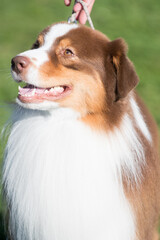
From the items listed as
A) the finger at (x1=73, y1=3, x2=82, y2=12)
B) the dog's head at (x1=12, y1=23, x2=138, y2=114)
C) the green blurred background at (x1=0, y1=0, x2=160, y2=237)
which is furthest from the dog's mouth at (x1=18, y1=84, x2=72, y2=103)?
the green blurred background at (x1=0, y1=0, x2=160, y2=237)

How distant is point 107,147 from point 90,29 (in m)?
0.97

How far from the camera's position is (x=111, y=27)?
11.9 meters

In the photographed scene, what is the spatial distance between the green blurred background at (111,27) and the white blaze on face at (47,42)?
12.7 ft

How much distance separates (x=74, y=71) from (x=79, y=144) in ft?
1.85

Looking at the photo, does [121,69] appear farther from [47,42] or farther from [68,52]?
[47,42]

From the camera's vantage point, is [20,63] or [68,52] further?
[68,52]

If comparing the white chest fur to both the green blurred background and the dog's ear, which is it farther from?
the green blurred background

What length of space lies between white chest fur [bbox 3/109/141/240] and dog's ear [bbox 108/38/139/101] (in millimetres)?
→ 295

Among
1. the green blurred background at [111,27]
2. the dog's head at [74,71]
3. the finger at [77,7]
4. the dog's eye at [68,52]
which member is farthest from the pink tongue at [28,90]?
the green blurred background at [111,27]

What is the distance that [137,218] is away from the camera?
3.84 meters

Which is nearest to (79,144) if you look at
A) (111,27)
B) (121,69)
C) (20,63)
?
(121,69)

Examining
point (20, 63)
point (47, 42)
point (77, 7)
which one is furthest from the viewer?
point (77, 7)

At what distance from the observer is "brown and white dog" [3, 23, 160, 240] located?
356 centimetres

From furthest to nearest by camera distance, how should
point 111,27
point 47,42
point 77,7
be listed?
point 111,27 → point 77,7 → point 47,42
